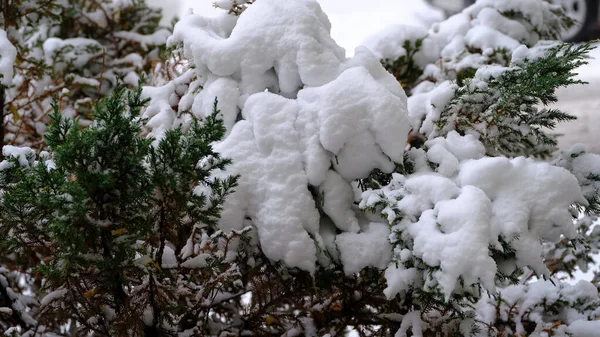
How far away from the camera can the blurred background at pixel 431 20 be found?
539 centimetres

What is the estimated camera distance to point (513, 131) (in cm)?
191

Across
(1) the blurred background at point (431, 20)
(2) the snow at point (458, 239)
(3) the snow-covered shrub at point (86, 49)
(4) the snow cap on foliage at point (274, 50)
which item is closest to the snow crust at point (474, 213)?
(2) the snow at point (458, 239)

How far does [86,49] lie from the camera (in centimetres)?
344

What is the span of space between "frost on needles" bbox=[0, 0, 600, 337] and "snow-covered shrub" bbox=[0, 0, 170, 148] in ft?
4.61

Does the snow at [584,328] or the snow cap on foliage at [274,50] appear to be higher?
the snow cap on foliage at [274,50]

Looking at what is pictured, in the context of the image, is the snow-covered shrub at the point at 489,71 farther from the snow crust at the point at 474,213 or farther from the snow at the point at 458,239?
the snow at the point at 458,239

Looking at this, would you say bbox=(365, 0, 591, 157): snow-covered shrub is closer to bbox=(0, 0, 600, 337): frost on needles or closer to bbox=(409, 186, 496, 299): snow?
bbox=(0, 0, 600, 337): frost on needles

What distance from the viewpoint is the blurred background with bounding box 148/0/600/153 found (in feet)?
17.7

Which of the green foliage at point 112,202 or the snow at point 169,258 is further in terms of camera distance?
the snow at point 169,258

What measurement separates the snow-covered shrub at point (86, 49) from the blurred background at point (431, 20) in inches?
54.9

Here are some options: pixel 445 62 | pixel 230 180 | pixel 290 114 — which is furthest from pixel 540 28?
pixel 230 180

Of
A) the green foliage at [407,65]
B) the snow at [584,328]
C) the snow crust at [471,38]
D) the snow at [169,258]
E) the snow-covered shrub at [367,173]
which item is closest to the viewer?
the snow-covered shrub at [367,173]

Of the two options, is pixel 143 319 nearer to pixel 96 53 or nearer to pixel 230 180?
pixel 230 180

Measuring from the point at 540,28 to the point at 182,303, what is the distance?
2.84 metres
